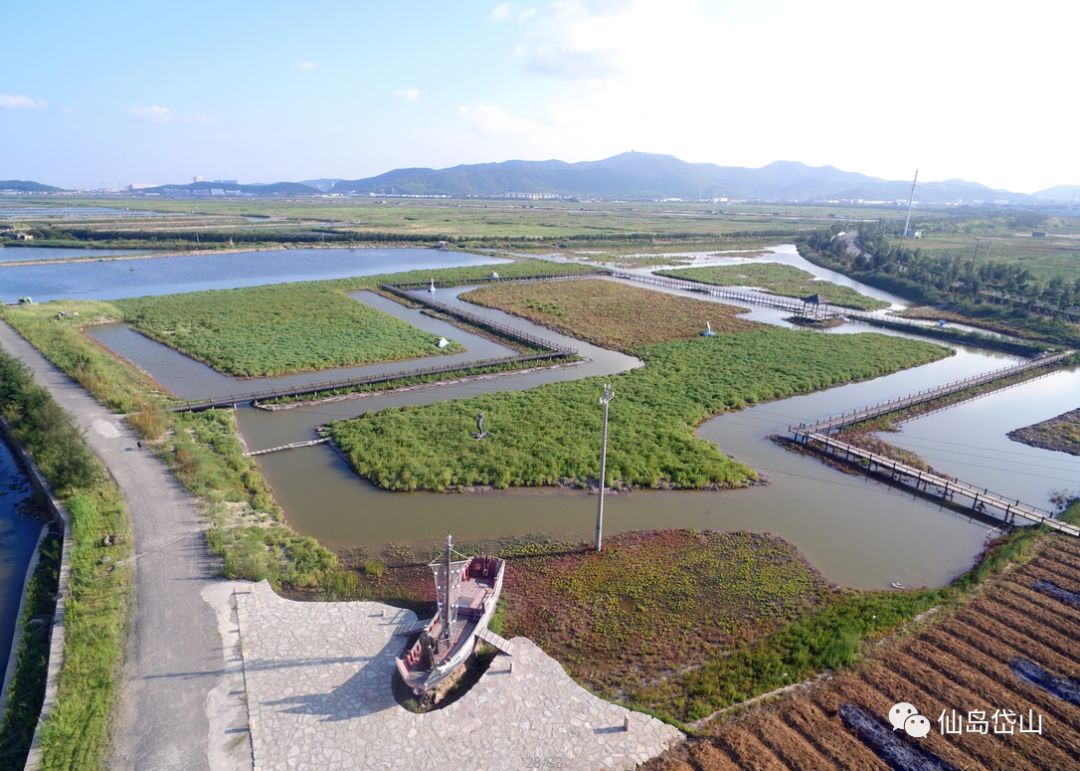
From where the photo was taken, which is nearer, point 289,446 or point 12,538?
point 12,538

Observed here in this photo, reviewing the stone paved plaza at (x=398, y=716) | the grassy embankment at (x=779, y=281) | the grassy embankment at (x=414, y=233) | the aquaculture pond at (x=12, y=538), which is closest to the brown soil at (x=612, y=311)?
the grassy embankment at (x=779, y=281)

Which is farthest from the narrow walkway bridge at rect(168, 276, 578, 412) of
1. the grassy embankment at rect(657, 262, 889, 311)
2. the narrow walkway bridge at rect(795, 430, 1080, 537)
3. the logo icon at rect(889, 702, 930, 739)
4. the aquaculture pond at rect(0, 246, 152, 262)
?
the aquaculture pond at rect(0, 246, 152, 262)

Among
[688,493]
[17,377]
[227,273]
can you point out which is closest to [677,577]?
[688,493]

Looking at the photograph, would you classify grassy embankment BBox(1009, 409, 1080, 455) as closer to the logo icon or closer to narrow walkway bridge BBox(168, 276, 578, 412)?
the logo icon

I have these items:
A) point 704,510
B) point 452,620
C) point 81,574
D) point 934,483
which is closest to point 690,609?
point 704,510

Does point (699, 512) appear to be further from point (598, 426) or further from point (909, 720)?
point (909, 720)

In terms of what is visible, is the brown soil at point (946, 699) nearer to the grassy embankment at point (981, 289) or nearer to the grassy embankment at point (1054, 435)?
the grassy embankment at point (1054, 435)
